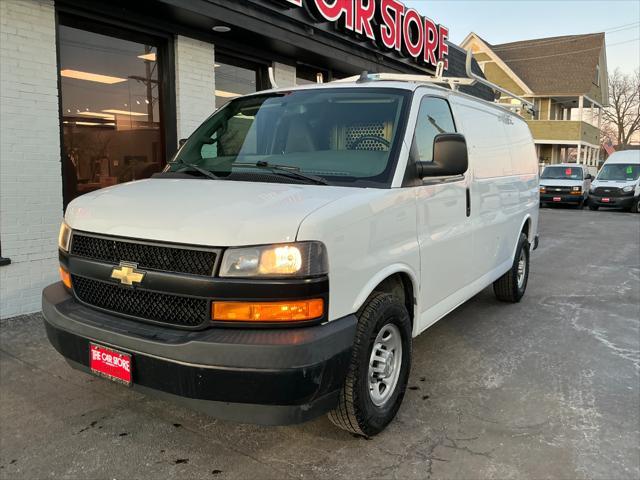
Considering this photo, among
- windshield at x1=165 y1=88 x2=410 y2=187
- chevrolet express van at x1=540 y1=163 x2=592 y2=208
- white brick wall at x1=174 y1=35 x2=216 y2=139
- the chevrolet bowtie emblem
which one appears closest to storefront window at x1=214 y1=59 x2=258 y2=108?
white brick wall at x1=174 y1=35 x2=216 y2=139

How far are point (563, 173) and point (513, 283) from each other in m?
18.0

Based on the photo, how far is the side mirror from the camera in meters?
3.44

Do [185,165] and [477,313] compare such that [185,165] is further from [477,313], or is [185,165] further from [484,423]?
[477,313]

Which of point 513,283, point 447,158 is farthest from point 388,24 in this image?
point 447,158

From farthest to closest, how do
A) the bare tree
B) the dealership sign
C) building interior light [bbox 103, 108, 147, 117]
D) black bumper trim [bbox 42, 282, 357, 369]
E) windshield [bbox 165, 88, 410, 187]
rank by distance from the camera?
1. the bare tree
2. the dealership sign
3. building interior light [bbox 103, 108, 147, 117]
4. windshield [bbox 165, 88, 410, 187]
5. black bumper trim [bbox 42, 282, 357, 369]

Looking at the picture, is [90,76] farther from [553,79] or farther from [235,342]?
[553,79]

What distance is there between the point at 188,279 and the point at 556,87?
37655mm

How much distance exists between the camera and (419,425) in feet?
11.3

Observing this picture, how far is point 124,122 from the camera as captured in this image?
7156 millimetres

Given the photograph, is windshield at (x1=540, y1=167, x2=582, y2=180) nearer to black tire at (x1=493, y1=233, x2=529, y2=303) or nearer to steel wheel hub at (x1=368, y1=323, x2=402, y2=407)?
black tire at (x1=493, y1=233, x2=529, y2=303)

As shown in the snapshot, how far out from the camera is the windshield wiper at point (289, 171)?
10.5 feet

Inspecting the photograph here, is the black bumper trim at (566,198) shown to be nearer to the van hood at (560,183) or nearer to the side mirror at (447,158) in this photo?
the van hood at (560,183)

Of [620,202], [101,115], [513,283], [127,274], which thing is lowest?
[513,283]

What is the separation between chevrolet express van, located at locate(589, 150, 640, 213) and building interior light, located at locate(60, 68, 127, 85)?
18110 millimetres
